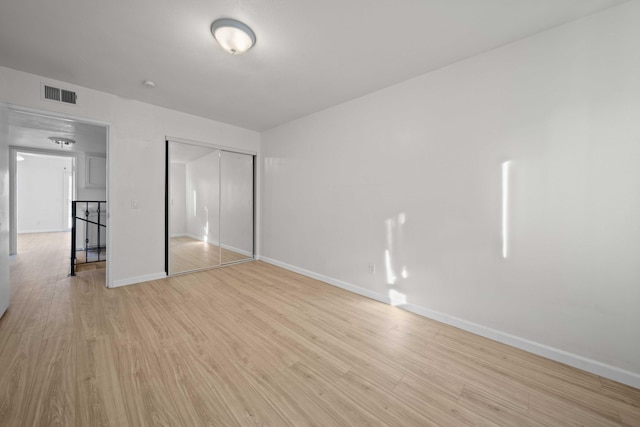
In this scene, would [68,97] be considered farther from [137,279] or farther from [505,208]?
[505,208]

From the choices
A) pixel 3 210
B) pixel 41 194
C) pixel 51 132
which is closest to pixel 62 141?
pixel 51 132

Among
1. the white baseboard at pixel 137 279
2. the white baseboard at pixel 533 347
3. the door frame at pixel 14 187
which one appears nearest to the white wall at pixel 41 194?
the door frame at pixel 14 187

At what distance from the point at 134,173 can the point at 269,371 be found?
341cm

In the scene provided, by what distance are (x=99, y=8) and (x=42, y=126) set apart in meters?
3.95

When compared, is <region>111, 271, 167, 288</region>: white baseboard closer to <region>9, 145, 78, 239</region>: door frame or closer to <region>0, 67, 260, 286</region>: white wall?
<region>0, 67, 260, 286</region>: white wall

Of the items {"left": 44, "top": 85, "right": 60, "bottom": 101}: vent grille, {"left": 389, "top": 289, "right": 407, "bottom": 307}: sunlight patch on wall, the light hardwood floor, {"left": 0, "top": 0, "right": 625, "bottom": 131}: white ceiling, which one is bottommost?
the light hardwood floor

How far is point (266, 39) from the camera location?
2070 mm

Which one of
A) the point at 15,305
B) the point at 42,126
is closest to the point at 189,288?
the point at 15,305

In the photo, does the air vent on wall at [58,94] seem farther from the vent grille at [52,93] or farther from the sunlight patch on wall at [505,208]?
the sunlight patch on wall at [505,208]

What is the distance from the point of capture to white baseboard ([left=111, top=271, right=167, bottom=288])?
3.29 metres

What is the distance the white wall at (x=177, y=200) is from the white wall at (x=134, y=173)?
15cm

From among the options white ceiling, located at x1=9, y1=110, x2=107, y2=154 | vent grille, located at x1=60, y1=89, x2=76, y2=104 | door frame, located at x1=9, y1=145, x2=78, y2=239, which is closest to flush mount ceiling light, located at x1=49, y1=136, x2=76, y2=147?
white ceiling, located at x1=9, y1=110, x2=107, y2=154

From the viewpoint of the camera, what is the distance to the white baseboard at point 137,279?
329 centimetres

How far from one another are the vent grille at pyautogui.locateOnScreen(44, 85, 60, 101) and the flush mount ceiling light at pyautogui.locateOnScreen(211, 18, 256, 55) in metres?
2.44
